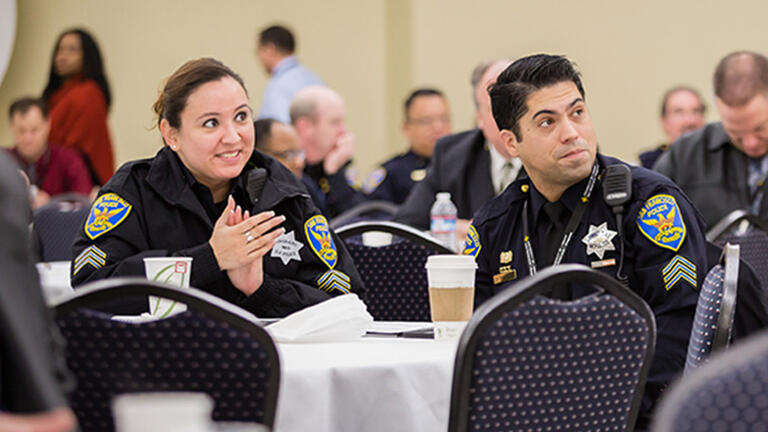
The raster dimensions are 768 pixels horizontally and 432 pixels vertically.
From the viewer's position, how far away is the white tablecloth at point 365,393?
5.57 ft

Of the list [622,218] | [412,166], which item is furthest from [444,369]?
[412,166]

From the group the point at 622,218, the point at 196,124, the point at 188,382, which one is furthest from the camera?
the point at 196,124

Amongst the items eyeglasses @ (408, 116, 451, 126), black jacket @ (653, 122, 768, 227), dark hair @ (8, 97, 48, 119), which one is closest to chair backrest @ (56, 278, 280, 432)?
→ black jacket @ (653, 122, 768, 227)

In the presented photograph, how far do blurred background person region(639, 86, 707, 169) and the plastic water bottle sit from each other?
3283 millimetres

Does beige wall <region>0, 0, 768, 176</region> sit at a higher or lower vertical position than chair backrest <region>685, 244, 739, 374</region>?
higher

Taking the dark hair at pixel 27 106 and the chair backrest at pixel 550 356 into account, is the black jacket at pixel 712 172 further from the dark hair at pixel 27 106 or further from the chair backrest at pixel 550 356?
the dark hair at pixel 27 106

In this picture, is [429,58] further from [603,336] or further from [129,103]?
[603,336]

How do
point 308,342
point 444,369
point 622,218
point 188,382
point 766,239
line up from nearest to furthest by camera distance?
point 188,382, point 444,369, point 308,342, point 622,218, point 766,239

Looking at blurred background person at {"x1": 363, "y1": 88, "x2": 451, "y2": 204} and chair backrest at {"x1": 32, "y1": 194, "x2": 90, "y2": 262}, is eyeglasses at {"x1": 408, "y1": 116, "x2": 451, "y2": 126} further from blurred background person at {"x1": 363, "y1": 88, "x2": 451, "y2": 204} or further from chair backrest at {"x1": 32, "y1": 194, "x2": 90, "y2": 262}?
chair backrest at {"x1": 32, "y1": 194, "x2": 90, "y2": 262}

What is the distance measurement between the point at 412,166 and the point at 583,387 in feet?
15.3

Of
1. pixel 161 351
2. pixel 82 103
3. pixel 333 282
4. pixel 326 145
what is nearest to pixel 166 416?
pixel 161 351

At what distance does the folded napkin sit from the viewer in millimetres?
2035

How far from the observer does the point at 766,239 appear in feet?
10.6

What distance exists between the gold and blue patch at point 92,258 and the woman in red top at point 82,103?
15.3 ft
